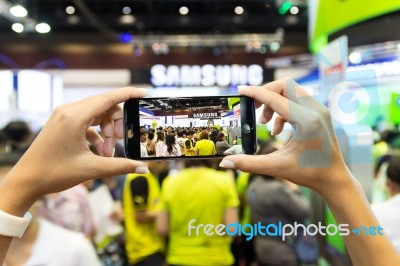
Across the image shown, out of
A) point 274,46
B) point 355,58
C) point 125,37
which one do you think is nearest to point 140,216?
point 355,58

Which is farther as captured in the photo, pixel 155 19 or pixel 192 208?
pixel 155 19

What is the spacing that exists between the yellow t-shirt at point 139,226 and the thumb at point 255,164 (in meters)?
1.10

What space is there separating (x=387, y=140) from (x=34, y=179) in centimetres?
115

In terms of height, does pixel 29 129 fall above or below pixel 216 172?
above

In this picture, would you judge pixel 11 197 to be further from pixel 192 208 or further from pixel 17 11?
pixel 17 11

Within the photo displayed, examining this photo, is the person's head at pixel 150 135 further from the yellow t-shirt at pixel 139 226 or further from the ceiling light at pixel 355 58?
the yellow t-shirt at pixel 139 226

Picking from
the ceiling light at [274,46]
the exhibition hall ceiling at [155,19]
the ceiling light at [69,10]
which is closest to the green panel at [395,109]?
the exhibition hall ceiling at [155,19]

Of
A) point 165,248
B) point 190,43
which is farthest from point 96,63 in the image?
point 165,248

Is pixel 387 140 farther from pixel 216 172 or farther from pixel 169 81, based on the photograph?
pixel 169 81

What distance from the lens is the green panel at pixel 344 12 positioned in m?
1.69

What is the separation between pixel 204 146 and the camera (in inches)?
23.7

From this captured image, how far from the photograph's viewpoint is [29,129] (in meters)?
1.20

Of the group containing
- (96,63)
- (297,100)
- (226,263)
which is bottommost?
(226,263)

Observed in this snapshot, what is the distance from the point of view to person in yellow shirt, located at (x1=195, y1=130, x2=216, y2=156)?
0.60 meters
